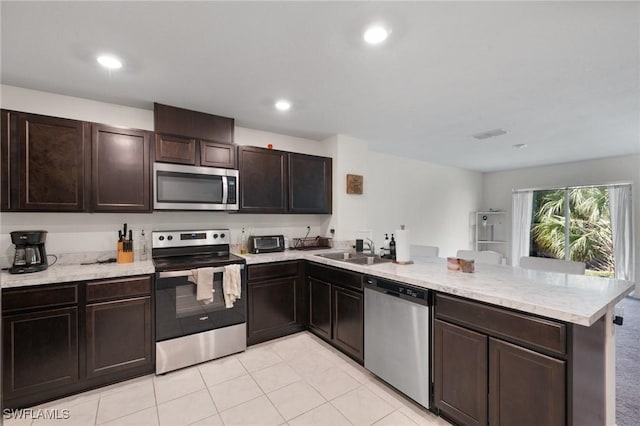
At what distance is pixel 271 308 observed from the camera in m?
2.94

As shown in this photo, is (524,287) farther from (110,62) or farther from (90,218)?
(90,218)

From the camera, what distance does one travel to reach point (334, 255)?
325cm

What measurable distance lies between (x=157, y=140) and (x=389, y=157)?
145 inches

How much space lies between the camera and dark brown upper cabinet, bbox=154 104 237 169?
268 cm

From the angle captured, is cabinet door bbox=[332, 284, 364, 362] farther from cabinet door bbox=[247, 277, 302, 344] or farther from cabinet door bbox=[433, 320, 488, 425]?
cabinet door bbox=[433, 320, 488, 425]

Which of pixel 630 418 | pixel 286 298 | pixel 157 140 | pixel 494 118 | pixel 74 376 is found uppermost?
pixel 494 118

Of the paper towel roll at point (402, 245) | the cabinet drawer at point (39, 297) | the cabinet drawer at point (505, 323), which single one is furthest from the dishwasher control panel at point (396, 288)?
the cabinet drawer at point (39, 297)

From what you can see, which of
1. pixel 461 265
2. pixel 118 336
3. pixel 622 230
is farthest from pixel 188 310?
pixel 622 230

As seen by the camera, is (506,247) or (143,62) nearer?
(143,62)

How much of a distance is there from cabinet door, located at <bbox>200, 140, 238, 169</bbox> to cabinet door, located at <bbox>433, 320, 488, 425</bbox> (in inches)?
97.7

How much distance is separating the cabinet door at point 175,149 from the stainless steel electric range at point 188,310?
74 centimetres

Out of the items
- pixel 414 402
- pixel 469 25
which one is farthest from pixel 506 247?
pixel 469 25

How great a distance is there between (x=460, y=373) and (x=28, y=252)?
10.6 feet

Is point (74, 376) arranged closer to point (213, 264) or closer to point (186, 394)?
point (186, 394)
